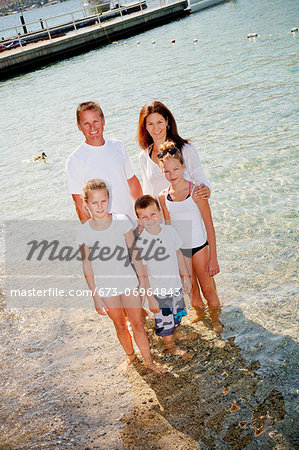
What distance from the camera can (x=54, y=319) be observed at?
4.38 metres

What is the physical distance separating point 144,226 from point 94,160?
65 cm

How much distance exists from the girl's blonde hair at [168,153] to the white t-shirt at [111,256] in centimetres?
56

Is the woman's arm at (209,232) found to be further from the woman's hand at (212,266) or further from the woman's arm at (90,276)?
the woman's arm at (90,276)

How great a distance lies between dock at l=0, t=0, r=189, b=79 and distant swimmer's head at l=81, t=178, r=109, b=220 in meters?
23.8

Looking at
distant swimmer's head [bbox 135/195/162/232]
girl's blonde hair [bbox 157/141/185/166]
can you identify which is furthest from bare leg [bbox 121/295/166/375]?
girl's blonde hair [bbox 157/141/185/166]

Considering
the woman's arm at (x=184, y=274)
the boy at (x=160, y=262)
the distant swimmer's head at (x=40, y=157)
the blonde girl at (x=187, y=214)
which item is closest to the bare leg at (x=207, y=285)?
the blonde girl at (x=187, y=214)

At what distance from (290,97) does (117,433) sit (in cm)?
872

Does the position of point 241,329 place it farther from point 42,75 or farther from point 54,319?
point 42,75

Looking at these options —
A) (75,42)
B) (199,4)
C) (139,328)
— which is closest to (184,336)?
(139,328)

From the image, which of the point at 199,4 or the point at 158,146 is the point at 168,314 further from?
the point at 199,4

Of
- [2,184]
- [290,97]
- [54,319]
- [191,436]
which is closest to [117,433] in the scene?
[191,436]

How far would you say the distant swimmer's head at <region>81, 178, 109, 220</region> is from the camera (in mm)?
3076

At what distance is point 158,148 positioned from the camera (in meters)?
3.59

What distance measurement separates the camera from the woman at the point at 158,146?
3.49m
